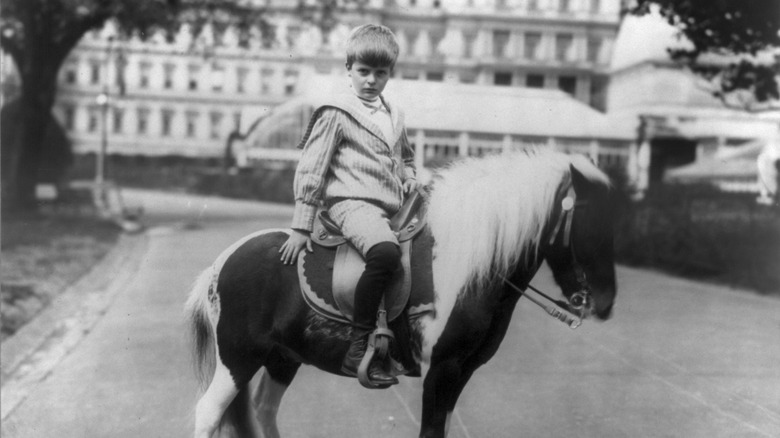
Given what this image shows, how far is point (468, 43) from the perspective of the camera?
6223 mm

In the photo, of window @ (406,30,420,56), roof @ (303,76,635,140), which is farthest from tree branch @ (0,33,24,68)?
window @ (406,30,420,56)

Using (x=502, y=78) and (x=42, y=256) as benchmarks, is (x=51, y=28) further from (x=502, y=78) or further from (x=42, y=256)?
(x=502, y=78)

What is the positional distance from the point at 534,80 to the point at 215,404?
396 centimetres

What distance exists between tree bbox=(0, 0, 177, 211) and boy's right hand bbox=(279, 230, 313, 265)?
12264 mm

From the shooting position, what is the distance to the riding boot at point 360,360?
3.14 meters

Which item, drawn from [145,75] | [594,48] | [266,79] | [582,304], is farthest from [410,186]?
[145,75]

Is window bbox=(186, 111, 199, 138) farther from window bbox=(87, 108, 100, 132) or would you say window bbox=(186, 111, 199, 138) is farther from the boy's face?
the boy's face

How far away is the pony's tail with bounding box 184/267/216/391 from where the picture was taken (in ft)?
11.8

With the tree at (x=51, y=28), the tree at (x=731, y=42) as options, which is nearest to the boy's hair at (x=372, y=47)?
the tree at (x=731, y=42)

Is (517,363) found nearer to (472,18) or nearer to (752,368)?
(752,368)

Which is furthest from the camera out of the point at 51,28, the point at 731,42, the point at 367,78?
the point at 51,28

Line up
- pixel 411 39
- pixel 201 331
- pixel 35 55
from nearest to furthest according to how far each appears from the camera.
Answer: pixel 201 331 → pixel 411 39 → pixel 35 55

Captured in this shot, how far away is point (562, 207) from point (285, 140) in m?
4.03

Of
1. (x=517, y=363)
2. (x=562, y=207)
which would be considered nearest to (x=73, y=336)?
(x=517, y=363)
